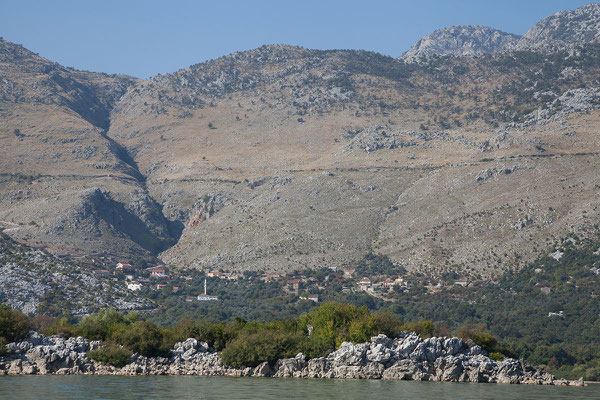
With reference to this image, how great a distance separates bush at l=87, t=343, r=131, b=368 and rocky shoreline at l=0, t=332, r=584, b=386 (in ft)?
1.80

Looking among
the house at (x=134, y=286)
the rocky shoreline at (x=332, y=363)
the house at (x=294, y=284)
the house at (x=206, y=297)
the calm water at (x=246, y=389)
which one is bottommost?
the calm water at (x=246, y=389)

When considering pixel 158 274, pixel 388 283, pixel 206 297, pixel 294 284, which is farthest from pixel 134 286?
pixel 388 283

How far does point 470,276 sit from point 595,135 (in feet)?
198

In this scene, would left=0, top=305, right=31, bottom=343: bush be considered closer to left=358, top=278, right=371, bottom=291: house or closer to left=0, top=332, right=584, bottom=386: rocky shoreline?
left=0, top=332, right=584, bottom=386: rocky shoreline

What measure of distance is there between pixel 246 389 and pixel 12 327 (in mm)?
27052

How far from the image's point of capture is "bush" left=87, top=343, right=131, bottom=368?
75.8 meters

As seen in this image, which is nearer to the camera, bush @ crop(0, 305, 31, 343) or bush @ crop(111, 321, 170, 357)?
bush @ crop(0, 305, 31, 343)

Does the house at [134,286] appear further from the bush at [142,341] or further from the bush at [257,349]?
the bush at [257,349]

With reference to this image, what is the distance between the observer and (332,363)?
78000 mm

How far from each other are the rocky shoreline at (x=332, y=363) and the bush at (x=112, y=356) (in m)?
0.55

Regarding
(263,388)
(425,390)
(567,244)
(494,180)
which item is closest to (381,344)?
(425,390)

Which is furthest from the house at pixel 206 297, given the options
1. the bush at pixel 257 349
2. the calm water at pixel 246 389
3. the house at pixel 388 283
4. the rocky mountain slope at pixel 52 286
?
the calm water at pixel 246 389

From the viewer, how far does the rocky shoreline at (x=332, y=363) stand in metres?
74.7

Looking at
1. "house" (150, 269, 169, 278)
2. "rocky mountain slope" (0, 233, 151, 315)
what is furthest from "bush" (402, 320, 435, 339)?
"house" (150, 269, 169, 278)
